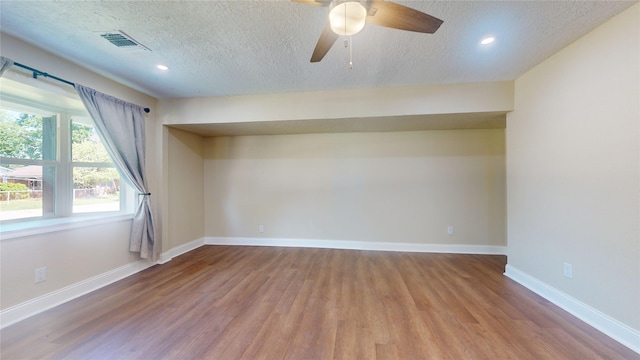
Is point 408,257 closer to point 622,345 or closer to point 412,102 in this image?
point 622,345

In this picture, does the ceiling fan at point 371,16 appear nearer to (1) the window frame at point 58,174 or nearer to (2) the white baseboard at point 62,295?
(1) the window frame at point 58,174

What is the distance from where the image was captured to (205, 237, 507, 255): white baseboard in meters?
3.80

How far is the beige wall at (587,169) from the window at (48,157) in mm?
4967

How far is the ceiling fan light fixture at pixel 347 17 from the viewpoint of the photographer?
4.20ft

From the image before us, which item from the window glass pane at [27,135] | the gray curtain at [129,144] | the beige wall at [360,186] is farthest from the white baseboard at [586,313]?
the window glass pane at [27,135]

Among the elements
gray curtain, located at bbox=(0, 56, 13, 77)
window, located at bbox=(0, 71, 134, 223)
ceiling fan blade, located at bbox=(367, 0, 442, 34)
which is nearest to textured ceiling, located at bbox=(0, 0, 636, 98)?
gray curtain, located at bbox=(0, 56, 13, 77)

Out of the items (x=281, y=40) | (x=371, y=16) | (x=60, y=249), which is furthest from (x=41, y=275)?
(x=371, y=16)

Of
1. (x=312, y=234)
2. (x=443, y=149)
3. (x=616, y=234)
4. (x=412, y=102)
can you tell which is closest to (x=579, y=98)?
(x=616, y=234)

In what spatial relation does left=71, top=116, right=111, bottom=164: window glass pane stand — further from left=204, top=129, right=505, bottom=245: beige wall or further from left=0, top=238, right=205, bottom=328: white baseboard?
left=204, top=129, right=505, bottom=245: beige wall

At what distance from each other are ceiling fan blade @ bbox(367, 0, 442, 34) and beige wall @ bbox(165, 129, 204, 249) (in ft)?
11.5

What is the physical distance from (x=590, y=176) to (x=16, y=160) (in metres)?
5.23

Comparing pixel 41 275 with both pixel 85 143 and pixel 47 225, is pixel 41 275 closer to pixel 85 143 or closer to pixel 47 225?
pixel 47 225

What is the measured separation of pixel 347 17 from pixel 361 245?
3.51 meters

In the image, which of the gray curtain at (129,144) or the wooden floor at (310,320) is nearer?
the wooden floor at (310,320)
